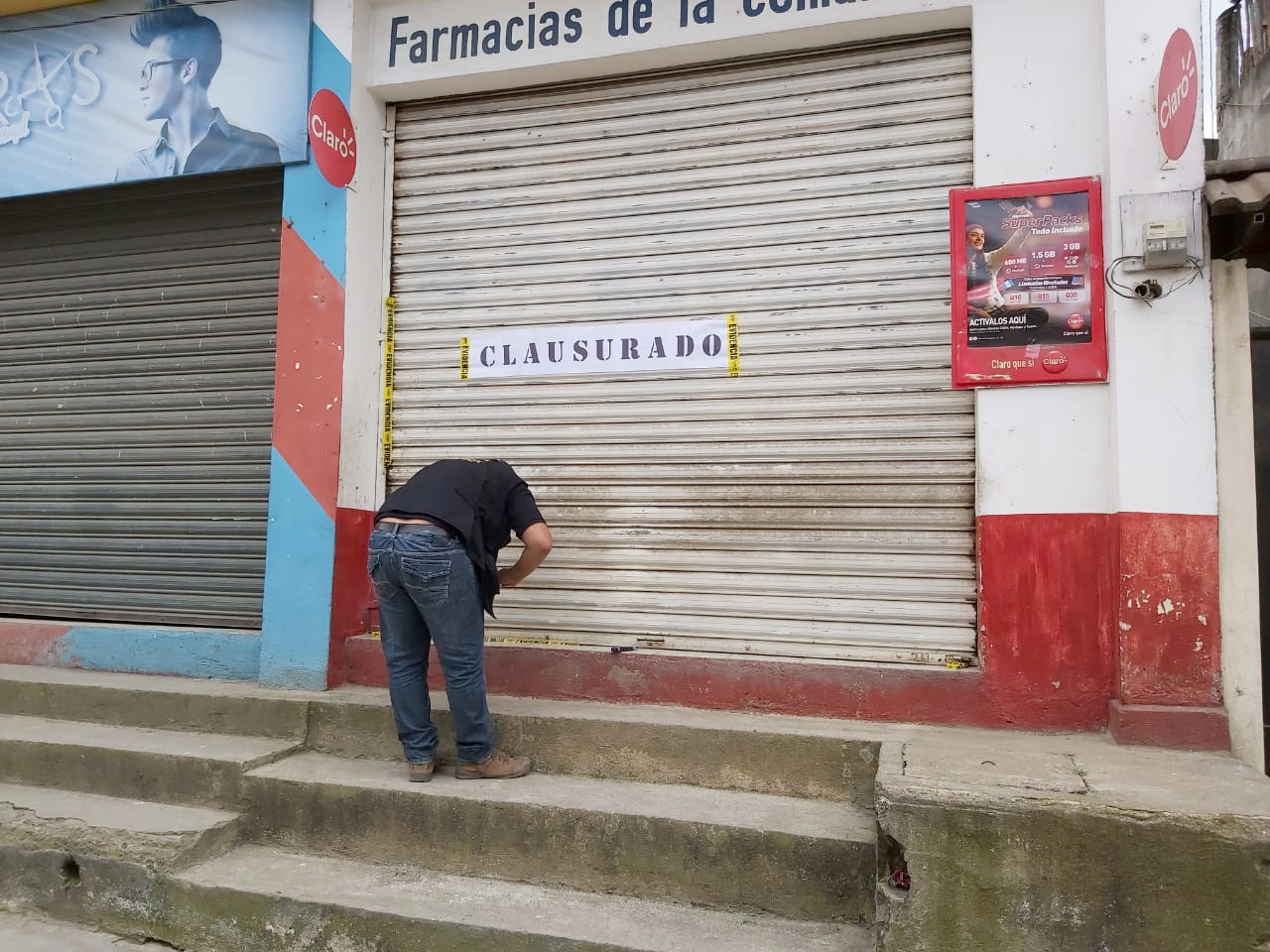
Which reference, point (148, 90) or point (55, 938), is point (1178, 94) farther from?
point (55, 938)

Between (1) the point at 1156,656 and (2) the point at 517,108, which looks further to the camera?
(2) the point at 517,108

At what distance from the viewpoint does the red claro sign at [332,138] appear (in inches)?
185

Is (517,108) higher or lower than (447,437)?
higher

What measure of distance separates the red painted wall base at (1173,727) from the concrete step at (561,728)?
85cm

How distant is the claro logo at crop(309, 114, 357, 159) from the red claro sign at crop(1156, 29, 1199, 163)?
3.87 m

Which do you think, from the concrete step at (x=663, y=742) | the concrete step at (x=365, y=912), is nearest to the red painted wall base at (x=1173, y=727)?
the concrete step at (x=663, y=742)

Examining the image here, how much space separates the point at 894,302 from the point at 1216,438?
1.45 meters

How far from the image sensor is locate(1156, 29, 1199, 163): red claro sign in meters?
3.47

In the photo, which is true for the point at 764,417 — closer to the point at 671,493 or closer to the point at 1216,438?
the point at 671,493

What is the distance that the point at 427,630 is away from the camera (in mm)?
3857

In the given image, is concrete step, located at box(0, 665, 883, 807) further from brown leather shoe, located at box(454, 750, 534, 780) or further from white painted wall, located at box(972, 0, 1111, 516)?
white painted wall, located at box(972, 0, 1111, 516)

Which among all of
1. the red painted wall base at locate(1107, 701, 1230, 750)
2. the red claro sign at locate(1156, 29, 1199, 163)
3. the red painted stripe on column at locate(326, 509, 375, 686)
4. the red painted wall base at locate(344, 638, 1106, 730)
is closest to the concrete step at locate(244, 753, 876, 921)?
the red painted wall base at locate(344, 638, 1106, 730)

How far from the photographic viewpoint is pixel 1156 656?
142 inches

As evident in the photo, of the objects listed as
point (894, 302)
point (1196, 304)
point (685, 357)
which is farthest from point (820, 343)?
point (1196, 304)
